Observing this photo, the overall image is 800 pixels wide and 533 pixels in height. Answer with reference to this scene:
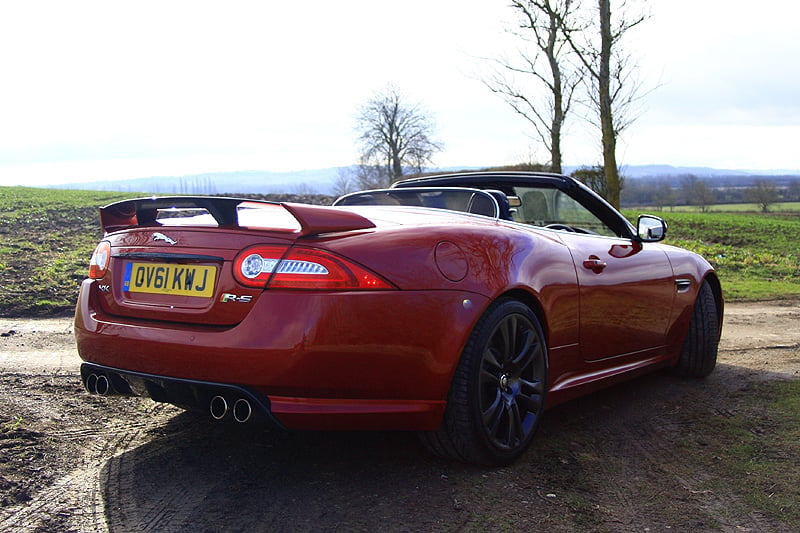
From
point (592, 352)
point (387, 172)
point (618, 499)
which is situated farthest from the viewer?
point (387, 172)

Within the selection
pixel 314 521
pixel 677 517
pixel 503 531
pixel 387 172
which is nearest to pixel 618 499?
pixel 677 517

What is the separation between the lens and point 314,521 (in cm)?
277

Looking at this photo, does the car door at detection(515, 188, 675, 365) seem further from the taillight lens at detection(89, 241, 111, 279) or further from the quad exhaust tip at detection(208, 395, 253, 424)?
the taillight lens at detection(89, 241, 111, 279)

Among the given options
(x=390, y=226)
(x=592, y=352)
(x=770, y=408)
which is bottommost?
(x=770, y=408)

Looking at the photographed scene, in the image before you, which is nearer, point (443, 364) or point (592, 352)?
point (443, 364)

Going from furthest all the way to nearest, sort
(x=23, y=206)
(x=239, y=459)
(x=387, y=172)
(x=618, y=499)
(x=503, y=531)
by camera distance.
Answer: (x=387, y=172), (x=23, y=206), (x=239, y=459), (x=618, y=499), (x=503, y=531)

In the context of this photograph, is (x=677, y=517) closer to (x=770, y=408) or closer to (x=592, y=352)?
(x=592, y=352)

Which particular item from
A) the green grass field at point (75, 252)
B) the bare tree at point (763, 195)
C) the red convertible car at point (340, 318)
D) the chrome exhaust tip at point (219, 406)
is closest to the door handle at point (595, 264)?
the red convertible car at point (340, 318)

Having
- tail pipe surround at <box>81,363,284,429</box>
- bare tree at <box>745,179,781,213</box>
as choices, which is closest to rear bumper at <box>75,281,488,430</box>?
tail pipe surround at <box>81,363,284,429</box>

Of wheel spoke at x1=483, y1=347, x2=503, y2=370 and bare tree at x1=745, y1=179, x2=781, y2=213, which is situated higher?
bare tree at x1=745, y1=179, x2=781, y2=213

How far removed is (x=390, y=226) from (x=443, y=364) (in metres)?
0.61

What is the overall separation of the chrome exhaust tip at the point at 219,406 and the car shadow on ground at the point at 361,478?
1.08 feet

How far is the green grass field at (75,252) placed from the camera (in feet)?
31.3

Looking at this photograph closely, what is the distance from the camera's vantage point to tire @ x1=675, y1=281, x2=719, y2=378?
5.26m
